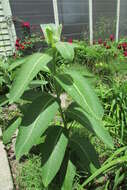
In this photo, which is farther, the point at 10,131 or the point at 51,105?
the point at 10,131

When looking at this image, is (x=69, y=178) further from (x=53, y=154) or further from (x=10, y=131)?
(x=10, y=131)

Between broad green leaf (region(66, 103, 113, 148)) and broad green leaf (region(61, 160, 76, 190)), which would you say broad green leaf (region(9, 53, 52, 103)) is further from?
broad green leaf (region(61, 160, 76, 190))

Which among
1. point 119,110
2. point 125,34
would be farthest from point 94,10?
point 119,110

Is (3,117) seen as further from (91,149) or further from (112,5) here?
(112,5)

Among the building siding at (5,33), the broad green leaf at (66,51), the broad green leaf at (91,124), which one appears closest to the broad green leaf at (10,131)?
the broad green leaf at (91,124)

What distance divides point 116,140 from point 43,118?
1.11 m

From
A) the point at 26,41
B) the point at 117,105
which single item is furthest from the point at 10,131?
the point at 26,41

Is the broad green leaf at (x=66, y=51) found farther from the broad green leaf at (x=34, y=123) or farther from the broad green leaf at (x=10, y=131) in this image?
the broad green leaf at (x=10, y=131)

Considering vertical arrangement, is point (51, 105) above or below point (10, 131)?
above

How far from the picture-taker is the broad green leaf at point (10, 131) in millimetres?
1017

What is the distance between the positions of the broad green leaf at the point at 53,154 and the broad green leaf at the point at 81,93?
0.38 m

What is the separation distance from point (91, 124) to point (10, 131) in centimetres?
56

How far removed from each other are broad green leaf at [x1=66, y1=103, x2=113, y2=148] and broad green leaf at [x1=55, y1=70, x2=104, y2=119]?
220 millimetres

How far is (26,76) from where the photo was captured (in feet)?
2.00
